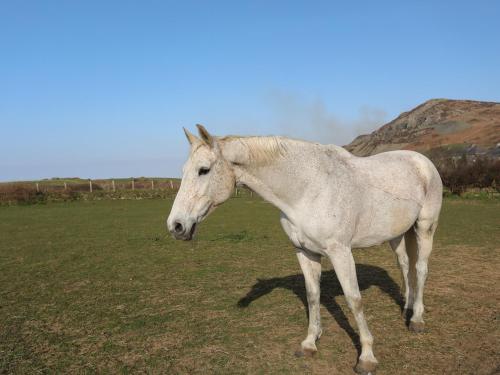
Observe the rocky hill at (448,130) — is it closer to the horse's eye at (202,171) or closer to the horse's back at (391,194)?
the horse's back at (391,194)

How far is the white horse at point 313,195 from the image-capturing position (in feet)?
10.5

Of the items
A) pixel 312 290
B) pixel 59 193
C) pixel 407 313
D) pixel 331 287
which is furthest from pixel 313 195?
pixel 59 193

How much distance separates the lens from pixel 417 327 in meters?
4.57

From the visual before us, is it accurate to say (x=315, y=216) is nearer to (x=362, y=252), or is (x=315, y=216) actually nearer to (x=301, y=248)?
(x=301, y=248)

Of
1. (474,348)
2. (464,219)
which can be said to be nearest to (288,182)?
(474,348)

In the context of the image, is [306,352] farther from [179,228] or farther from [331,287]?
[331,287]

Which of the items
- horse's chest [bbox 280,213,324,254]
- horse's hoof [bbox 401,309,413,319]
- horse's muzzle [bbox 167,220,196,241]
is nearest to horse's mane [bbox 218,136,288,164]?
horse's chest [bbox 280,213,324,254]

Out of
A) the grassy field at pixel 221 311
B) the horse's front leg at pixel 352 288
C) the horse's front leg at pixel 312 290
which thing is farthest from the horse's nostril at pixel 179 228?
the grassy field at pixel 221 311

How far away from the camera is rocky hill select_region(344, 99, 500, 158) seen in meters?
37.8

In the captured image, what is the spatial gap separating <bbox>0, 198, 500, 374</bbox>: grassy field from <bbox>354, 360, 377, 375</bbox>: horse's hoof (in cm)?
15

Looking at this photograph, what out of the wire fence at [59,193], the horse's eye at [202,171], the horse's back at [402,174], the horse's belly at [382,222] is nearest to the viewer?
the horse's eye at [202,171]

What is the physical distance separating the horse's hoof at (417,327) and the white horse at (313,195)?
1.22 m

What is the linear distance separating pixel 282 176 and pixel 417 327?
9.38 ft

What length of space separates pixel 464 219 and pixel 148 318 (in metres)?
14.8
